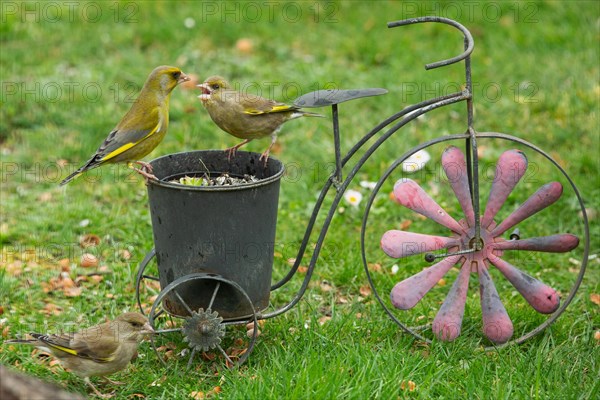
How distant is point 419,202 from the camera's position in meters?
4.61

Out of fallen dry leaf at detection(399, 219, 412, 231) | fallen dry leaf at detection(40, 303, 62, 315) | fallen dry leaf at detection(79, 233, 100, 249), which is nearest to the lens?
fallen dry leaf at detection(40, 303, 62, 315)

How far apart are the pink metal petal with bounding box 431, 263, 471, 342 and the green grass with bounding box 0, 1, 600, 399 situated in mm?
92

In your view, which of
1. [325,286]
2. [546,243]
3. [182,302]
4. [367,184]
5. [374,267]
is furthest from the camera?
[367,184]

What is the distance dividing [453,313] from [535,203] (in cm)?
76

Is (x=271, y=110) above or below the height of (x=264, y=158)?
above

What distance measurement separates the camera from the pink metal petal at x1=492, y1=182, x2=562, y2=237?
4.52 meters

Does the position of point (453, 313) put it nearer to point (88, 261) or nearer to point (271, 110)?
point (271, 110)

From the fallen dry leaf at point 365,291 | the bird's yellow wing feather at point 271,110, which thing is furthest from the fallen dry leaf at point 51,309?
the fallen dry leaf at point 365,291

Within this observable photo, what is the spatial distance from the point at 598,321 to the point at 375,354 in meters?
1.45

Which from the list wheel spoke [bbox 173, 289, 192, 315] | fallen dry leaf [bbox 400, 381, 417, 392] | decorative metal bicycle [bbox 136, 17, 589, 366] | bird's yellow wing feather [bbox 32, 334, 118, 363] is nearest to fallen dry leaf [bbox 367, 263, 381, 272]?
decorative metal bicycle [bbox 136, 17, 589, 366]

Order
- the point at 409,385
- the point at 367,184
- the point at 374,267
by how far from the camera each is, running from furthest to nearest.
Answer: the point at 367,184 → the point at 374,267 → the point at 409,385

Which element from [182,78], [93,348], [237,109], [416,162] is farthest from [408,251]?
[416,162]

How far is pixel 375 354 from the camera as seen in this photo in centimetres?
416

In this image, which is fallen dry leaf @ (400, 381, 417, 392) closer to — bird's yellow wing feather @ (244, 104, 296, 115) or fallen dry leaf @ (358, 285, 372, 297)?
fallen dry leaf @ (358, 285, 372, 297)
